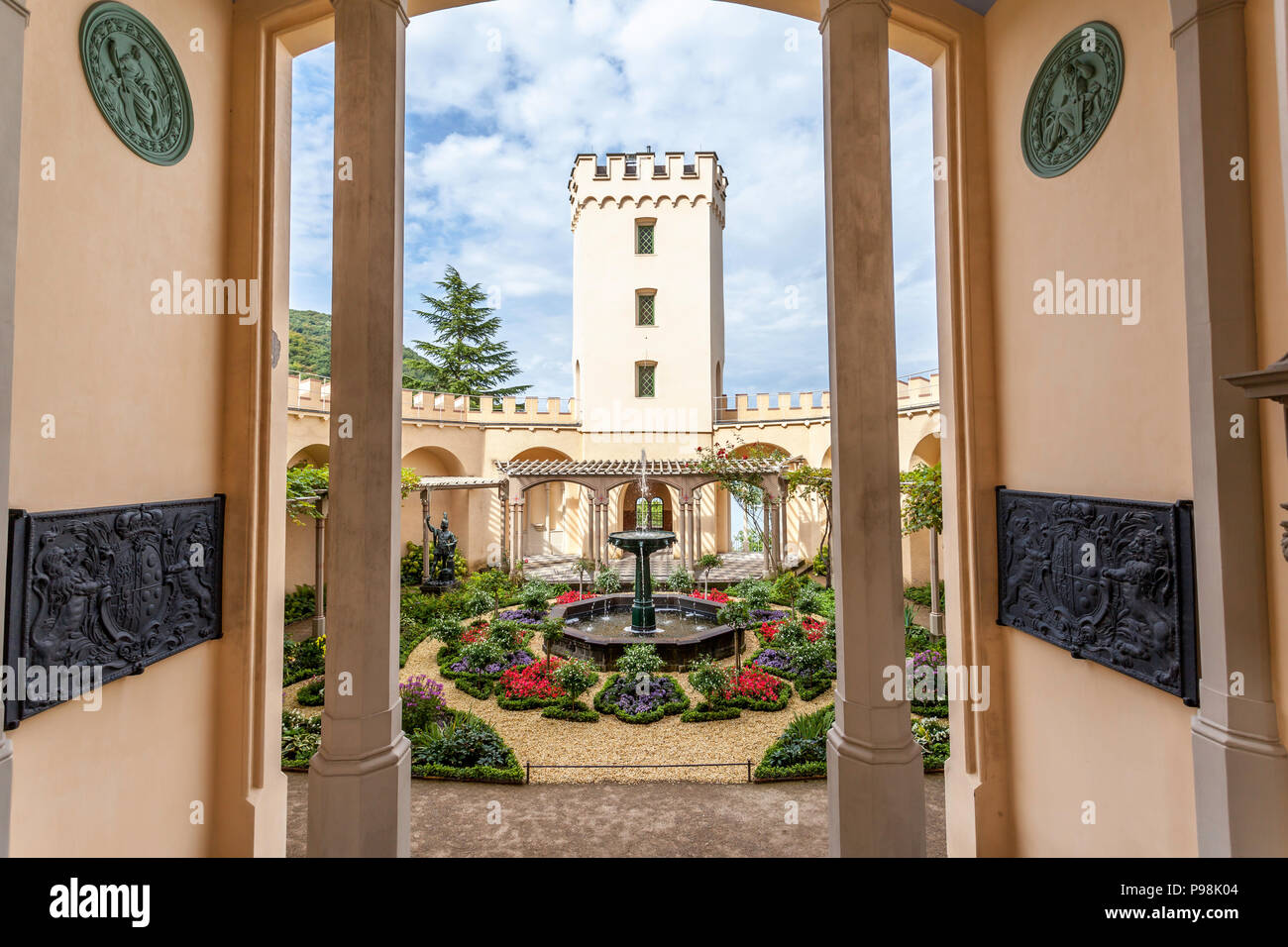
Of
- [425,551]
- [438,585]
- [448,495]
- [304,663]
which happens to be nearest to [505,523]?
[425,551]

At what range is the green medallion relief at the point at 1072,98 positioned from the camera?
295 centimetres

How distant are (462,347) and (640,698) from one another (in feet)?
72.8

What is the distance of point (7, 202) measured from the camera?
7.02ft

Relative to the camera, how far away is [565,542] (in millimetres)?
22453

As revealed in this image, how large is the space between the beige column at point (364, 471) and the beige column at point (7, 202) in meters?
1.07

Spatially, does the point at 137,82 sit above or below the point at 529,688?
above

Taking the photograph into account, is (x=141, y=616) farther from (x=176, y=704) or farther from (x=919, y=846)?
(x=919, y=846)

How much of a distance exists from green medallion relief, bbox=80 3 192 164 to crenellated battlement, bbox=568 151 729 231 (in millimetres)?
19423

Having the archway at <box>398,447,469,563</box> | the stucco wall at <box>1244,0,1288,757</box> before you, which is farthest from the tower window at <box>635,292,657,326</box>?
the stucco wall at <box>1244,0,1288,757</box>

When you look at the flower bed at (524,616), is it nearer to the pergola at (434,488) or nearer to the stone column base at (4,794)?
the pergola at (434,488)

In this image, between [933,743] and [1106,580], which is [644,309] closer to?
[933,743]

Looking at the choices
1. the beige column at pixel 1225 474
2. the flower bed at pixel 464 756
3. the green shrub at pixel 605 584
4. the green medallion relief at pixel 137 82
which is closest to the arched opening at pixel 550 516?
the green shrub at pixel 605 584

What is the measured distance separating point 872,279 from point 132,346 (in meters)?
3.75

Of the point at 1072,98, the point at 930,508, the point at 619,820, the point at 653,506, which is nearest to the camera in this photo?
the point at 1072,98
